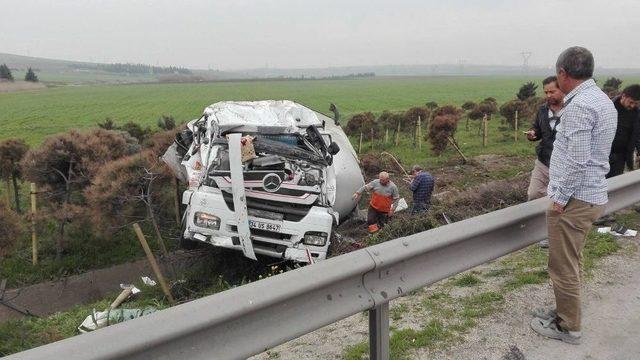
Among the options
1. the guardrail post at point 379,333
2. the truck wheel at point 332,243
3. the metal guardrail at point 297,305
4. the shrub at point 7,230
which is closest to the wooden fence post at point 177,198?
the shrub at point 7,230

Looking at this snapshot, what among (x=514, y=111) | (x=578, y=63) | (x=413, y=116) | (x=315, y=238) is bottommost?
(x=315, y=238)

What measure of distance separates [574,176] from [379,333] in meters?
1.58

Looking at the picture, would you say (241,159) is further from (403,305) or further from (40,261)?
(40,261)

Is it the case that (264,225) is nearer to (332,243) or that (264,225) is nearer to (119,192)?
(332,243)

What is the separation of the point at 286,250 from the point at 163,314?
5.27 metres

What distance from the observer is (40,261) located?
1002cm

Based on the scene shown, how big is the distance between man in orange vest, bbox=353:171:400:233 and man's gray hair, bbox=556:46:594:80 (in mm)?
6912

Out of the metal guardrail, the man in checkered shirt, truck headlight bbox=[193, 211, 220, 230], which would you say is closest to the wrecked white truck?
truck headlight bbox=[193, 211, 220, 230]

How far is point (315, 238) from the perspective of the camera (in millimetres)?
7445

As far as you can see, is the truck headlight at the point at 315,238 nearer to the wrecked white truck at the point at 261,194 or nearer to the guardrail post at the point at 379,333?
the wrecked white truck at the point at 261,194

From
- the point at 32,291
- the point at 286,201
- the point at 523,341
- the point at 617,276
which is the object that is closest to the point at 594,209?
the point at 523,341

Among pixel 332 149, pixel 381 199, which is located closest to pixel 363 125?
pixel 381 199

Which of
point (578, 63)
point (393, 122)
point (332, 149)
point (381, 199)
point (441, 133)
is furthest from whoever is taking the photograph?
point (393, 122)

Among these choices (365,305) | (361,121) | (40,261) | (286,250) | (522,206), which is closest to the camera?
(365,305)
